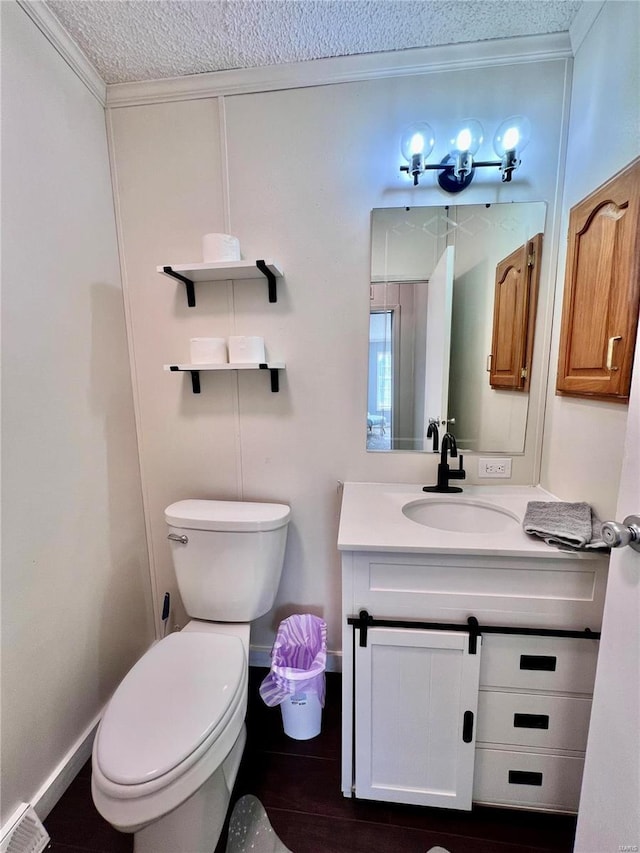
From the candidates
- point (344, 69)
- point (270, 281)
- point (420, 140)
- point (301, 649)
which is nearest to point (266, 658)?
point (301, 649)

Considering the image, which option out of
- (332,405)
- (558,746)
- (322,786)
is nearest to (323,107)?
(332,405)

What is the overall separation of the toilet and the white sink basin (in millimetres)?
512

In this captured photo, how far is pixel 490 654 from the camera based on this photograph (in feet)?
3.21

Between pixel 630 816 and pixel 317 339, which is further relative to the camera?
pixel 317 339

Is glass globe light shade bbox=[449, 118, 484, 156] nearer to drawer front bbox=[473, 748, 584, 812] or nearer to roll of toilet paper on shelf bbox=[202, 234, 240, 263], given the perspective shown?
roll of toilet paper on shelf bbox=[202, 234, 240, 263]

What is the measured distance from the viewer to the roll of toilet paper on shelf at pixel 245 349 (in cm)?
132

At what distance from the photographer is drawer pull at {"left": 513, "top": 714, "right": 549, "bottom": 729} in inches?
39.2

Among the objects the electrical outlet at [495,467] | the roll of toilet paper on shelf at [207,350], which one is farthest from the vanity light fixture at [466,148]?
the electrical outlet at [495,467]

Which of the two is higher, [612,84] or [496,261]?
[612,84]

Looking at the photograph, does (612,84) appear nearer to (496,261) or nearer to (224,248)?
(496,261)

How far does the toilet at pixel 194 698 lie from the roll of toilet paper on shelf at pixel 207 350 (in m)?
0.57

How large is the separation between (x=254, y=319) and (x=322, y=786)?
65.6 inches

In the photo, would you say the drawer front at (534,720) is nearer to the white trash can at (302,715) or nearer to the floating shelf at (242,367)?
the white trash can at (302,715)

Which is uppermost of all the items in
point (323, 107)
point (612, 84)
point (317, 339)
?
point (323, 107)
